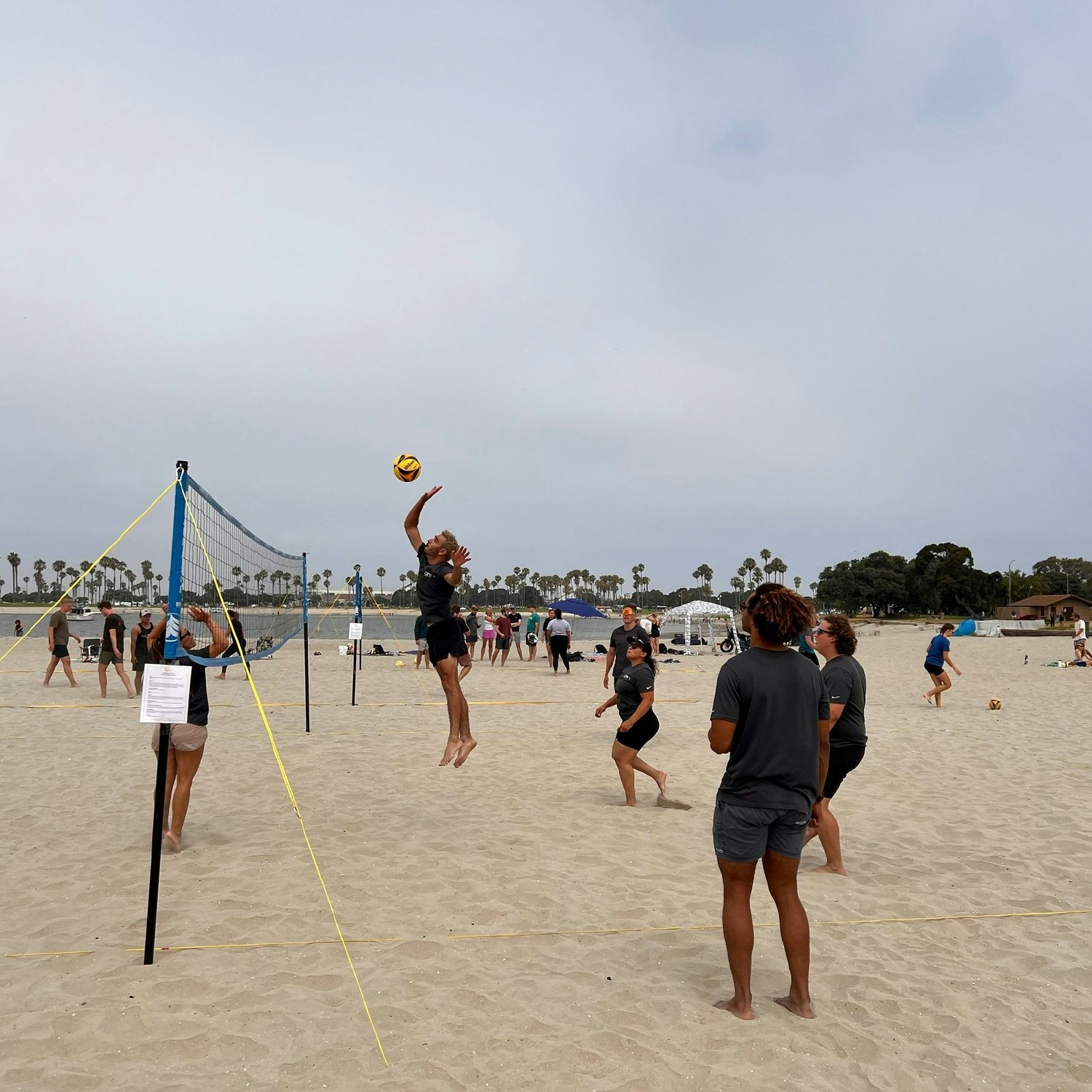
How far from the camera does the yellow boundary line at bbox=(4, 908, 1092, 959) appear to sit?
389 cm

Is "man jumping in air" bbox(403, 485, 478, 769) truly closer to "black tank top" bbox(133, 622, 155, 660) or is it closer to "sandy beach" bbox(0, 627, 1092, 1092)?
"sandy beach" bbox(0, 627, 1092, 1092)

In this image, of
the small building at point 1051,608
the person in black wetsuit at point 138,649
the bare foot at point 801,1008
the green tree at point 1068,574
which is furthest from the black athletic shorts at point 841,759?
the green tree at point 1068,574

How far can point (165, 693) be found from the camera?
150 inches

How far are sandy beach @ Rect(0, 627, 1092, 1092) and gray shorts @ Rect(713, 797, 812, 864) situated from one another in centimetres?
74

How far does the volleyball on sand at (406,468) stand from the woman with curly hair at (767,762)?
3376 mm

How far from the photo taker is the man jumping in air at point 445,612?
17.9 feet

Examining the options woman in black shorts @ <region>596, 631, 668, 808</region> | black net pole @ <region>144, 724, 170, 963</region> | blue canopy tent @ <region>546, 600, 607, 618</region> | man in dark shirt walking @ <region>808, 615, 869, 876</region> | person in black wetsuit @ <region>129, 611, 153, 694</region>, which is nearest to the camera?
black net pole @ <region>144, 724, 170, 963</region>

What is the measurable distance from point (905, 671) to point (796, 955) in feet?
68.1

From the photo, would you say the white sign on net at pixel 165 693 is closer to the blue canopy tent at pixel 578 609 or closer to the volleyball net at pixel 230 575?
the volleyball net at pixel 230 575

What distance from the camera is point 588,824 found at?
6.16 meters

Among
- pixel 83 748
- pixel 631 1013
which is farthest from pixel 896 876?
pixel 83 748

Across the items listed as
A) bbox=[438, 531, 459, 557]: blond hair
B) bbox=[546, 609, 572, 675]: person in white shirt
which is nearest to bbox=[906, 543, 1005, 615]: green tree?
bbox=[546, 609, 572, 675]: person in white shirt

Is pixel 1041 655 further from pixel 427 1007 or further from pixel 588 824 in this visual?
pixel 427 1007

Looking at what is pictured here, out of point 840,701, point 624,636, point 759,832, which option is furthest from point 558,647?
point 759,832
